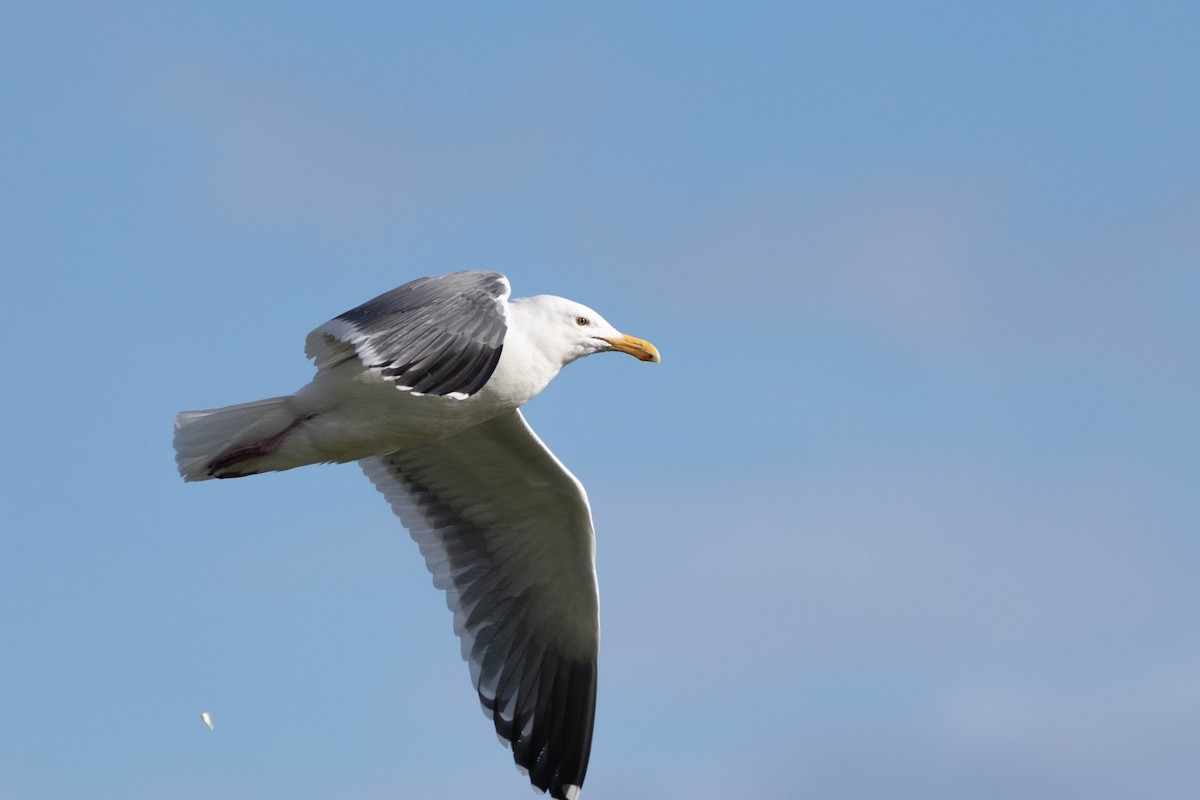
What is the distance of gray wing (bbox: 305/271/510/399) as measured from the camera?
25.3ft

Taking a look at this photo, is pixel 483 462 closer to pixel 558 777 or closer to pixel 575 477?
Answer: pixel 575 477

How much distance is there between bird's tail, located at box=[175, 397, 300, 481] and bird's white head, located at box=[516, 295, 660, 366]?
1376mm

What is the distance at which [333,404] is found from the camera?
8.79m

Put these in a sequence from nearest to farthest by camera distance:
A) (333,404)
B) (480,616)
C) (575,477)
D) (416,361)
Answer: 1. (416,361)
2. (333,404)
3. (575,477)
4. (480,616)

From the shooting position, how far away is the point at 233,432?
8.88 m

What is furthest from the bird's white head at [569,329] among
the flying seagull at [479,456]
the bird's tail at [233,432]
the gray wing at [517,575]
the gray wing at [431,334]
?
the bird's tail at [233,432]

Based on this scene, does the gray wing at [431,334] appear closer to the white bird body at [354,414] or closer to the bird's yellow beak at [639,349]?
the white bird body at [354,414]

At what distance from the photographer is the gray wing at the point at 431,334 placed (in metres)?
7.73

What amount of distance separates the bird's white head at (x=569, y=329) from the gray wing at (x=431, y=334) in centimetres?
49

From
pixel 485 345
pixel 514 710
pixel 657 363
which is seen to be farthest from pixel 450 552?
pixel 485 345

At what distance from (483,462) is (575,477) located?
1.89ft

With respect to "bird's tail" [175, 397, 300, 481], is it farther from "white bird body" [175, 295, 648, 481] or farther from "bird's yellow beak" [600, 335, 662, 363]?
"bird's yellow beak" [600, 335, 662, 363]

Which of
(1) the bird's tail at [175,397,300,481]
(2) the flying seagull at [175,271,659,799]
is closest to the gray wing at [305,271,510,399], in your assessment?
(2) the flying seagull at [175,271,659,799]

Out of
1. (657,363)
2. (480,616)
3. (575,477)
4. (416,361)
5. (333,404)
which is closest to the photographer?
(416,361)
